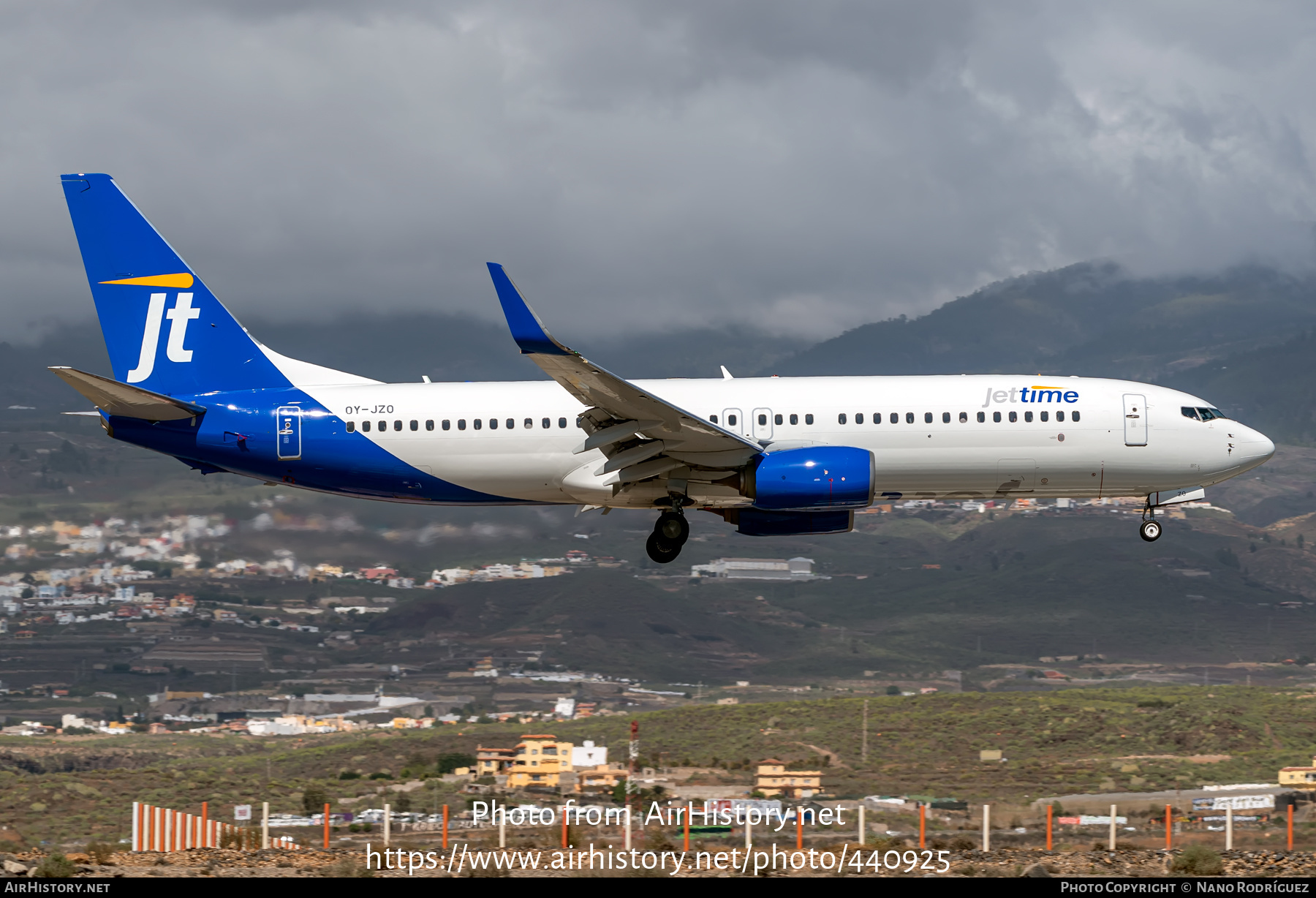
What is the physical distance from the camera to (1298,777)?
70250mm

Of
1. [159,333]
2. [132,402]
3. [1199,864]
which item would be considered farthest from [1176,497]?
[159,333]

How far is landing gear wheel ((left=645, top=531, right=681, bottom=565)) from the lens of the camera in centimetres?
3856

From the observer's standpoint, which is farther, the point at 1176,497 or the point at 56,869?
the point at 1176,497

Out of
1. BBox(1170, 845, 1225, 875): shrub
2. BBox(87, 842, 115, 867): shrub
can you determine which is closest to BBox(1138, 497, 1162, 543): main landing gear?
BBox(1170, 845, 1225, 875): shrub

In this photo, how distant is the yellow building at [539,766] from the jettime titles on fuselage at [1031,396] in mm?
37632

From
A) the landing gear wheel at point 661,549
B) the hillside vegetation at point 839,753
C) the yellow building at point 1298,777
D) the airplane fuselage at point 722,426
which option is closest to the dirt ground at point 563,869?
the landing gear wheel at point 661,549

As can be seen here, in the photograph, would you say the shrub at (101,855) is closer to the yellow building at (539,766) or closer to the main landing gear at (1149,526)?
the main landing gear at (1149,526)

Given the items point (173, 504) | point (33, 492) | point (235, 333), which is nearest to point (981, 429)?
point (235, 333)

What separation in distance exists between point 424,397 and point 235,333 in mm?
6054

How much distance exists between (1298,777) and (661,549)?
4650 cm

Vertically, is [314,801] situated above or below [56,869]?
below

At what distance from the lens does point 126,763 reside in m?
103

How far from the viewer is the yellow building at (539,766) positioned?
70438 millimetres

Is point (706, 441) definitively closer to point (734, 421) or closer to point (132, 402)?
point (734, 421)
